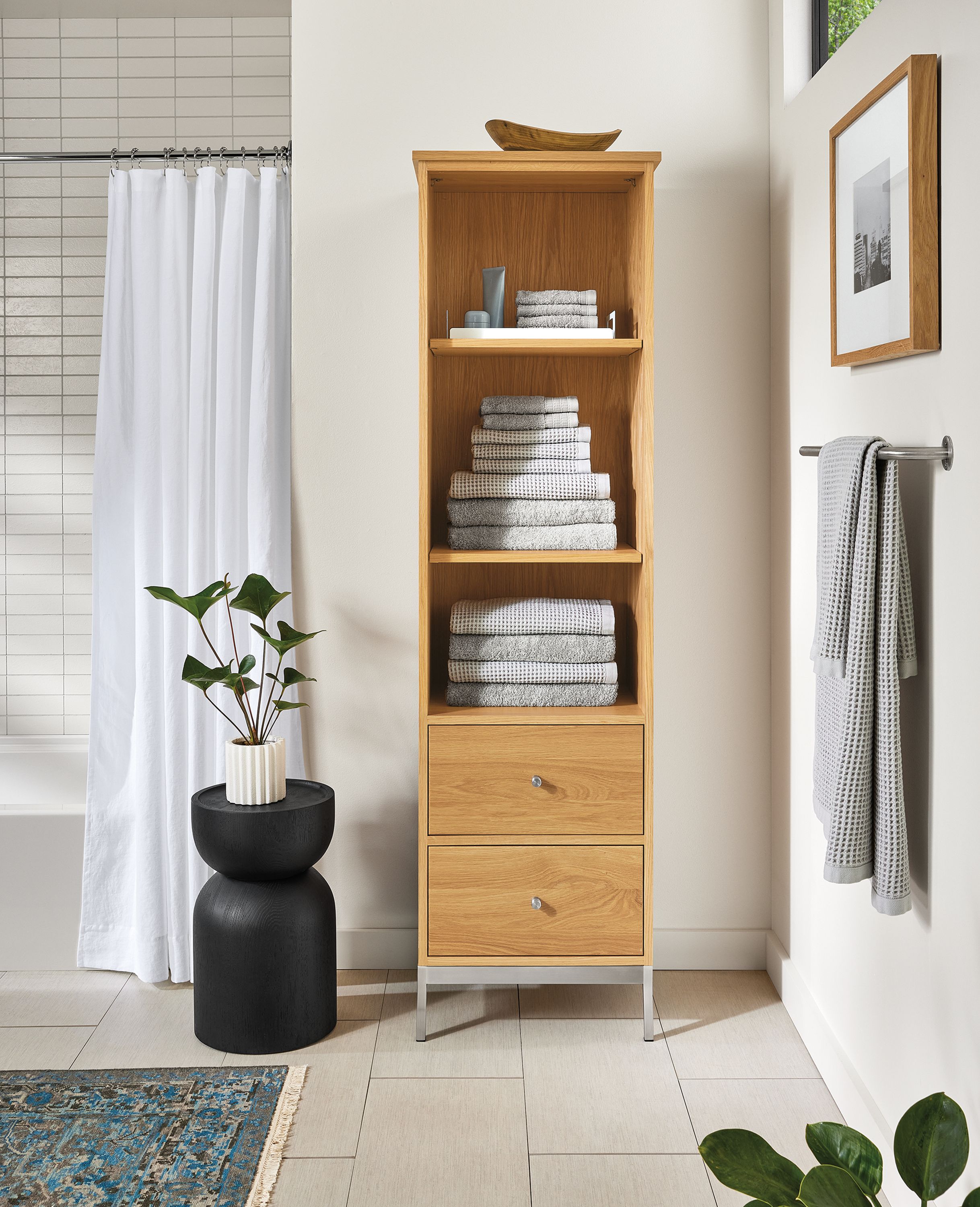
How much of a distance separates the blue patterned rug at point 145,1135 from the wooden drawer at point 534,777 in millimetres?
613

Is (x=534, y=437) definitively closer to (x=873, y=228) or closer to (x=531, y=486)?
(x=531, y=486)

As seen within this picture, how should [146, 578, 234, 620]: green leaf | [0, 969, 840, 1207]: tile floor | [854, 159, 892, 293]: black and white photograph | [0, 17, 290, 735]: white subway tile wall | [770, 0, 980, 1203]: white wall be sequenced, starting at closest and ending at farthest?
[770, 0, 980, 1203]: white wall < [854, 159, 892, 293]: black and white photograph < [0, 969, 840, 1207]: tile floor < [146, 578, 234, 620]: green leaf < [0, 17, 290, 735]: white subway tile wall

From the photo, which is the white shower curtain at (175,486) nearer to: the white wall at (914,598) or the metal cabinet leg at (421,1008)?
Result: the metal cabinet leg at (421,1008)

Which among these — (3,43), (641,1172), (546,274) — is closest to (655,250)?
(546,274)

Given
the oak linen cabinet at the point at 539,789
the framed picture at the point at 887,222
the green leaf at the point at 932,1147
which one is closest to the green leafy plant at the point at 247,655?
the oak linen cabinet at the point at 539,789

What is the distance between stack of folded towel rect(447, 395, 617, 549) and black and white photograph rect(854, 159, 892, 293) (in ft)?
2.26

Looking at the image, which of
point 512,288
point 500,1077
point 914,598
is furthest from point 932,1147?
point 512,288

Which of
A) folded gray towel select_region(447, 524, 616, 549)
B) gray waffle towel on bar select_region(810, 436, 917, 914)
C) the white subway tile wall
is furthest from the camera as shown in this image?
the white subway tile wall

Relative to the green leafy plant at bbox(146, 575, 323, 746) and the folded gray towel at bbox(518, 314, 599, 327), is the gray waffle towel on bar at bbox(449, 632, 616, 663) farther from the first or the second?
the folded gray towel at bbox(518, 314, 599, 327)

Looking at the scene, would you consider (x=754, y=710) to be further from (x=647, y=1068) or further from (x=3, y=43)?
(x=3, y=43)

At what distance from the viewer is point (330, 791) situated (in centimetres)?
232

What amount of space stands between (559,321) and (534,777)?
0.96m

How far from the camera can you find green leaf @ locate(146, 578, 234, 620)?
2146 millimetres

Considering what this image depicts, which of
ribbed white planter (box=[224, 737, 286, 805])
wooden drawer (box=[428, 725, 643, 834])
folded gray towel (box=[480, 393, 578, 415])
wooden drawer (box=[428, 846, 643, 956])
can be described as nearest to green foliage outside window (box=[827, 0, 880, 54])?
folded gray towel (box=[480, 393, 578, 415])
